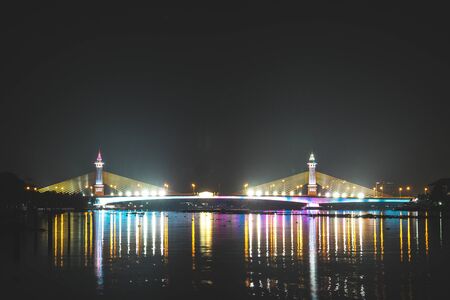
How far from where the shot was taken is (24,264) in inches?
1353

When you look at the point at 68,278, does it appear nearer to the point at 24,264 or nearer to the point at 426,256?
the point at 24,264

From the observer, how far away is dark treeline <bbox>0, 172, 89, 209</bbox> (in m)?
85.6

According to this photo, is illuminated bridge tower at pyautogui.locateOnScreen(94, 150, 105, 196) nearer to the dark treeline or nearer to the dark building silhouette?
the dark treeline

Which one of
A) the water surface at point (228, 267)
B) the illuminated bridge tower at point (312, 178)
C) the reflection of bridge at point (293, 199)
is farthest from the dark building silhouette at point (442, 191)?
the water surface at point (228, 267)

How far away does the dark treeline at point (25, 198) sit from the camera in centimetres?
8556

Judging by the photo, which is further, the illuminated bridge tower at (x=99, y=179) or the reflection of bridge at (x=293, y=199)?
the illuminated bridge tower at (x=99, y=179)

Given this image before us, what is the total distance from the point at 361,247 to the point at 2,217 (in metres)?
41.5

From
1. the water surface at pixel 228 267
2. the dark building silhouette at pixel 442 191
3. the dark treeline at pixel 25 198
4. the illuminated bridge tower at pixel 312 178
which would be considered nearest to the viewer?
the water surface at pixel 228 267

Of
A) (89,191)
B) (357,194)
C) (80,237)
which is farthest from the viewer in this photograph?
(89,191)

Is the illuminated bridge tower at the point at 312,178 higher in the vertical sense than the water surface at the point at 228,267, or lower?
higher

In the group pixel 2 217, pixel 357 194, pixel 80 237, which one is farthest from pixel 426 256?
pixel 357 194

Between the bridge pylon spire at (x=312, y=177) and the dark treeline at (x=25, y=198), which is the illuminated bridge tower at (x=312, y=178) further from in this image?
the dark treeline at (x=25, y=198)

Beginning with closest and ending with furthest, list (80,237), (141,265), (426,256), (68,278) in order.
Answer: (68,278) → (141,265) → (426,256) → (80,237)

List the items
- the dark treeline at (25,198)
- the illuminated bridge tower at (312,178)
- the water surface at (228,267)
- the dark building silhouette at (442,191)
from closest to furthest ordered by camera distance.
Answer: the water surface at (228,267) < the dark treeline at (25,198) < the dark building silhouette at (442,191) < the illuminated bridge tower at (312,178)
